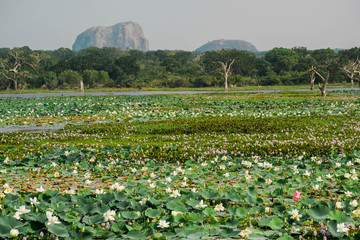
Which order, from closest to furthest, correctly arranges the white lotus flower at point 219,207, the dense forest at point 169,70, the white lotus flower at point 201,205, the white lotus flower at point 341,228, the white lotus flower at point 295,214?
the white lotus flower at point 341,228 → the white lotus flower at point 295,214 → the white lotus flower at point 201,205 → the white lotus flower at point 219,207 → the dense forest at point 169,70

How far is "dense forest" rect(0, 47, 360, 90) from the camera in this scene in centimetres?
8538

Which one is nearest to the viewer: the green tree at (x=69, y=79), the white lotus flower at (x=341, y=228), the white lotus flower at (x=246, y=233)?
the white lotus flower at (x=341, y=228)

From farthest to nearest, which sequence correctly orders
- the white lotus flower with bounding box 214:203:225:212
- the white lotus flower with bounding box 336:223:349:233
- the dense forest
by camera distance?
the dense forest < the white lotus flower with bounding box 214:203:225:212 < the white lotus flower with bounding box 336:223:349:233

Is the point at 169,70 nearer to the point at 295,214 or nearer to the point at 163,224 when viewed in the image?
the point at 295,214

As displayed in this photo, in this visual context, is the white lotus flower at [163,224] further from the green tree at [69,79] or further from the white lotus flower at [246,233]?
the green tree at [69,79]

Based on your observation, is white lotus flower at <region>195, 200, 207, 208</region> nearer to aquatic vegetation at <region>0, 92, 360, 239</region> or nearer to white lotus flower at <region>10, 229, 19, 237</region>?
aquatic vegetation at <region>0, 92, 360, 239</region>

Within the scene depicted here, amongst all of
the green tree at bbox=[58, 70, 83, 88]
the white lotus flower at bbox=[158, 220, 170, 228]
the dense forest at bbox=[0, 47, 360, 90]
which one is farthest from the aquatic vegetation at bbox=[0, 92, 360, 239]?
the green tree at bbox=[58, 70, 83, 88]

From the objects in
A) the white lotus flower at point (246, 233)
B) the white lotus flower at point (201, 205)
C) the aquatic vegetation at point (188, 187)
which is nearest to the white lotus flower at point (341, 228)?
the aquatic vegetation at point (188, 187)

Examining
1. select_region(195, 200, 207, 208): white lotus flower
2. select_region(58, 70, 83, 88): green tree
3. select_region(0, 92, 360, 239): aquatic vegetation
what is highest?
select_region(58, 70, 83, 88): green tree

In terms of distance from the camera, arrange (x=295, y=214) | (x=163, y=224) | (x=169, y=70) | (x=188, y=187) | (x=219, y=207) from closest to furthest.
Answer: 1. (x=163, y=224)
2. (x=295, y=214)
3. (x=219, y=207)
4. (x=188, y=187)
5. (x=169, y=70)

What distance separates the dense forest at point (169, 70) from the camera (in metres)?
85.4

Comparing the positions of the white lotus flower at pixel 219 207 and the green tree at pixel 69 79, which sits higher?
the green tree at pixel 69 79

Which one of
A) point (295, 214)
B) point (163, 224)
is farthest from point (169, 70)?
point (163, 224)

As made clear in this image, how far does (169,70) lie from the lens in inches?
4350
